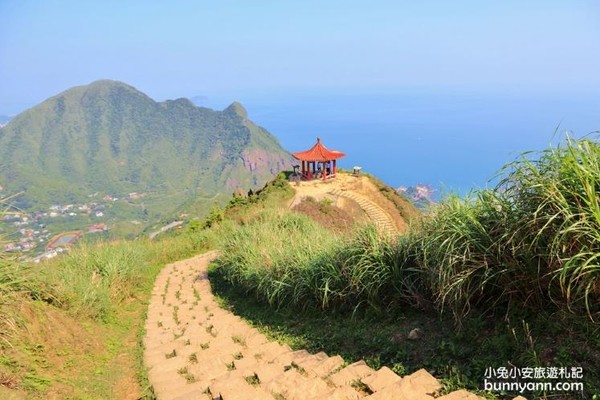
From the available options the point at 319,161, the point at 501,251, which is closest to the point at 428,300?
the point at 501,251

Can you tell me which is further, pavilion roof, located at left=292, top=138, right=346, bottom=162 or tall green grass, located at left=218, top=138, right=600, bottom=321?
pavilion roof, located at left=292, top=138, right=346, bottom=162

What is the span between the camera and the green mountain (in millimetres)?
141375

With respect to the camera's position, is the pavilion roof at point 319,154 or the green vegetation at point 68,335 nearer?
the green vegetation at point 68,335

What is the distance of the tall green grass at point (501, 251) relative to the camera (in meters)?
3.41

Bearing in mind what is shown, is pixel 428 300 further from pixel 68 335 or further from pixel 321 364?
pixel 68 335

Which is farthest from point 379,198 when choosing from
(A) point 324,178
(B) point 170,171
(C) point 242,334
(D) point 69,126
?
(D) point 69,126

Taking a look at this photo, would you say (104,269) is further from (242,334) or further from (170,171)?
(170,171)

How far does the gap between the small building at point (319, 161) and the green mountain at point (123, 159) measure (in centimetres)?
10520

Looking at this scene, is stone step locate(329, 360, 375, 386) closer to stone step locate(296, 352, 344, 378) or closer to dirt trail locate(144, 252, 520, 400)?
dirt trail locate(144, 252, 520, 400)

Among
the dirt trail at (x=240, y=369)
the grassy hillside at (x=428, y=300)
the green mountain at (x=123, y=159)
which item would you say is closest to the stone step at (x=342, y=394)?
the dirt trail at (x=240, y=369)

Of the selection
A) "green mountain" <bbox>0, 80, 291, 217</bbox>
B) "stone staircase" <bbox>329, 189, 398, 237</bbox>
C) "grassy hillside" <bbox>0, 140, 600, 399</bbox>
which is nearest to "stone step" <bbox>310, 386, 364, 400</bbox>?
"grassy hillside" <bbox>0, 140, 600, 399</bbox>

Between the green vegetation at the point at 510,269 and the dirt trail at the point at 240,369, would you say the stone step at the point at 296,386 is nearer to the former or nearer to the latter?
the dirt trail at the point at 240,369

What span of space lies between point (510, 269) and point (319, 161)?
80.9 ft

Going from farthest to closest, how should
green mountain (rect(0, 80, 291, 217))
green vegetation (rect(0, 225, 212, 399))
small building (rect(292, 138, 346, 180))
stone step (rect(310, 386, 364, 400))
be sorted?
green mountain (rect(0, 80, 291, 217)) → small building (rect(292, 138, 346, 180)) → green vegetation (rect(0, 225, 212, 399)) → stone step (rect(310, 386, 364, 400))
